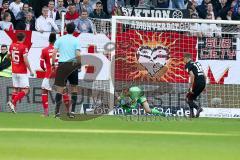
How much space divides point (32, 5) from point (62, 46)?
831cm

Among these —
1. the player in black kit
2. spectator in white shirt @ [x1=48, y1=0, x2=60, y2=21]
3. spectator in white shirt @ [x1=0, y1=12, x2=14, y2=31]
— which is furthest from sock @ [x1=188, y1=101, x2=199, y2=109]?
spectator in white shirt @ [x1=0, y1=12, x2=14, y2=31]

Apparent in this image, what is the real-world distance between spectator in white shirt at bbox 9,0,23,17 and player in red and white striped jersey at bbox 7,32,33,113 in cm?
538

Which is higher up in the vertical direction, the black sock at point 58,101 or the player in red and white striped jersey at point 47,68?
the player in red and white striped jersey at point 47,68

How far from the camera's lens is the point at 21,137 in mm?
14266

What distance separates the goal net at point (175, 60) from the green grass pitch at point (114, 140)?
440cm

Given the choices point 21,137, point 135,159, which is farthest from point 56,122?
point 135,159

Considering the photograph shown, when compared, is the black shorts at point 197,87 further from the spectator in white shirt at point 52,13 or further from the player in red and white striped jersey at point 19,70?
the spectator in white shirt at point 52,13

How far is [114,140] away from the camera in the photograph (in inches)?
561

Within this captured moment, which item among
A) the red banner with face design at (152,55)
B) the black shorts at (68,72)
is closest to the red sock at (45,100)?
the black shorts at (68,72)

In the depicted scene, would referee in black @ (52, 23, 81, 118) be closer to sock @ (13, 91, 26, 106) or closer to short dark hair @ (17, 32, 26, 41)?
sock @ (13, 91, 26, 106)

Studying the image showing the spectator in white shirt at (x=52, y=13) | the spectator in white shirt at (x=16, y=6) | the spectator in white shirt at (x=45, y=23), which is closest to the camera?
the spectator in white shirt at (x=45, y=23)

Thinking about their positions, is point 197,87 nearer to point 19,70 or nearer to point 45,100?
point 45,100

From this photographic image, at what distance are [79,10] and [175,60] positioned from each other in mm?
4690

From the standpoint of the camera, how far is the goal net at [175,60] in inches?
966
